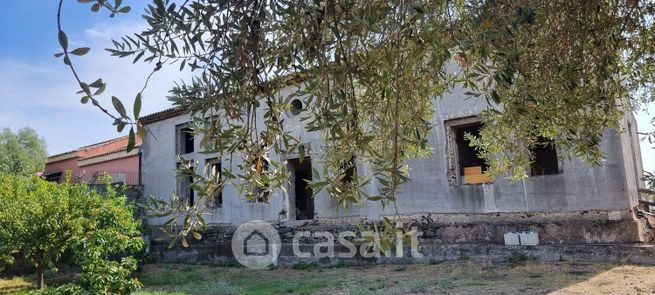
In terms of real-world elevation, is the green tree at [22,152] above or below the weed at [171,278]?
above

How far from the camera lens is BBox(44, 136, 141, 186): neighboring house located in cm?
2031

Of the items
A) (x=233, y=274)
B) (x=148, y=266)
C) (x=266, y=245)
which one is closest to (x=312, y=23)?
(x=233, y=274)

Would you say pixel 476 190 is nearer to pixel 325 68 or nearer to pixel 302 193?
pixel 302 193

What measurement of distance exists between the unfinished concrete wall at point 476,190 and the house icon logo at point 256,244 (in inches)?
11.1

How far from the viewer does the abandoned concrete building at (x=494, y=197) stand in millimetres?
8273

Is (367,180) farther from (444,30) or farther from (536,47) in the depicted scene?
(536,47)

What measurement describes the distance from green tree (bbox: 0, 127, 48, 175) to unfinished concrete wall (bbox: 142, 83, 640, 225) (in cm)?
1560

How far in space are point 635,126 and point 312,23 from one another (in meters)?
11.5

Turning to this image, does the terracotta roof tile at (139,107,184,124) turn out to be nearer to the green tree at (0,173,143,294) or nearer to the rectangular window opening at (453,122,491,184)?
the green tree at (0,173,143,294)

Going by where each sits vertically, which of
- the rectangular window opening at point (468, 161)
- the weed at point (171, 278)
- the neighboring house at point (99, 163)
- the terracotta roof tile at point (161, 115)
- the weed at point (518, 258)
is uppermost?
the terracotta roof tile at point (161, 115)

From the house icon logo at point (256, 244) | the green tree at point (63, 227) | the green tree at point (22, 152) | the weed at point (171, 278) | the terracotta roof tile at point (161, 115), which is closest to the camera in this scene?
the green tree at point (63, 227)

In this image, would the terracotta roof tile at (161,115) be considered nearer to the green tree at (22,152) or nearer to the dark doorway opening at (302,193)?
the dark doorway opening at (302,193)

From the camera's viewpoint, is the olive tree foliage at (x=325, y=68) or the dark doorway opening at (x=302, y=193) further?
the dark doorway opening at (x=302, y=193)

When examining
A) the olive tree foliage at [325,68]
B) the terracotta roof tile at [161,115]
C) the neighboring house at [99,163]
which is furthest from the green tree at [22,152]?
the olive tree foliage at [325,68]
